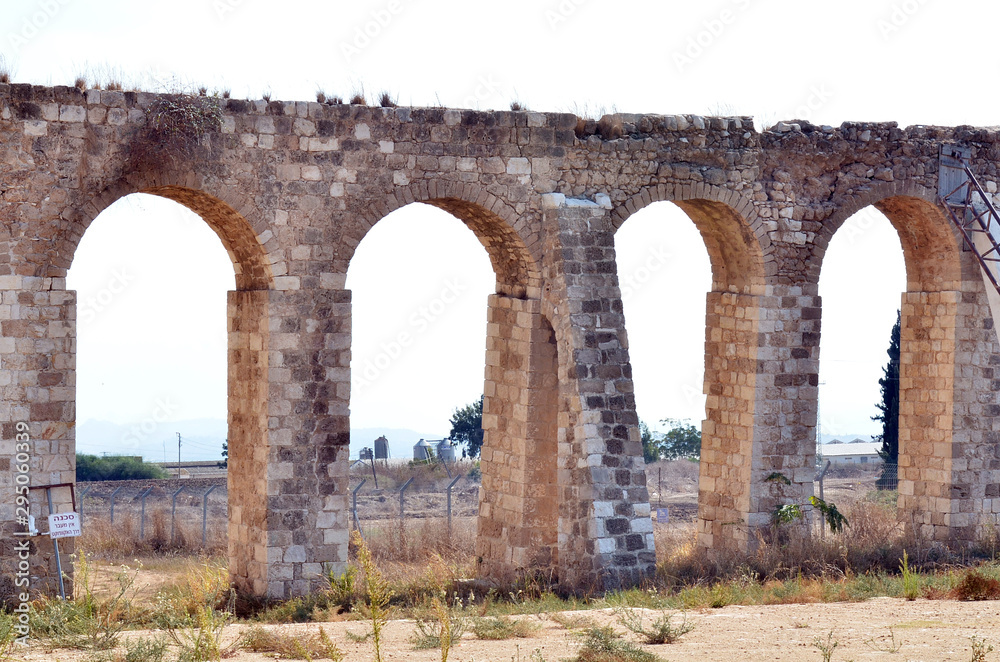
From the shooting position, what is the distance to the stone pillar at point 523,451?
14.8 meters

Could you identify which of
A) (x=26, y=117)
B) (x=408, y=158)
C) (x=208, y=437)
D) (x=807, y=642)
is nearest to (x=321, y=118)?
(x=408, y=158)

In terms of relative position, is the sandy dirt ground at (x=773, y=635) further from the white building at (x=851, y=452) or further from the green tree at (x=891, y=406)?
the white building at (x=851, y=452)

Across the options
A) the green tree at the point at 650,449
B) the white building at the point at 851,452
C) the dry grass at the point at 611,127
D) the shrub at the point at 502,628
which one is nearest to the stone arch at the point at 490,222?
the dry grass at the point at 611,127

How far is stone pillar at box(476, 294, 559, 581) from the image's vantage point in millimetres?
14812

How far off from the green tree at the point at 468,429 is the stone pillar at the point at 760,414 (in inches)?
869

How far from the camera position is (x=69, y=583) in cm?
1267

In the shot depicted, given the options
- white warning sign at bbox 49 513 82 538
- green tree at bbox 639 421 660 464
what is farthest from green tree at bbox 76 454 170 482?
white warning sign at bbox 49 513 82 538

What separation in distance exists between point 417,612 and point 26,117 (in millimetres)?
6134

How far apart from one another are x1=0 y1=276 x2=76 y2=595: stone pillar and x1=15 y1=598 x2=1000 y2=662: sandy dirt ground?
1989 mm

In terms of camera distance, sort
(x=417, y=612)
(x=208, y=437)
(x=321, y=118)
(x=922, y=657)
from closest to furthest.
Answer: (x=922, y=657) < (x=417, y=612) < (x=321, y=118) < (x=208, y=437)

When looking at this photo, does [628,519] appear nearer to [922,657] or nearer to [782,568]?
[782,568]

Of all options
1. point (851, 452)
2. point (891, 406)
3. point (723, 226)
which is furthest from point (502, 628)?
point (851, 452)

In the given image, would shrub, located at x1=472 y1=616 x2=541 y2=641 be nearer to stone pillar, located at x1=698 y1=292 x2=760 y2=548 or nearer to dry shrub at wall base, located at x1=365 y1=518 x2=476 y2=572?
dry shrub at wall base, located at x1=365 y1=518 x2=476 y2=572

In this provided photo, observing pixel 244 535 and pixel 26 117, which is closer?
pixel 26 117
